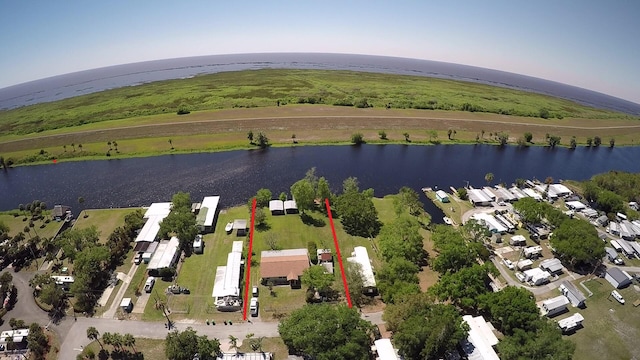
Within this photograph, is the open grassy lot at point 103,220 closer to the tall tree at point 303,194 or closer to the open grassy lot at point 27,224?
the open grassy lot at point 27,224

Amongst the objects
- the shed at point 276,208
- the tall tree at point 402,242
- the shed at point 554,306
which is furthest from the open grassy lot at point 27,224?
the shed at point 554,306

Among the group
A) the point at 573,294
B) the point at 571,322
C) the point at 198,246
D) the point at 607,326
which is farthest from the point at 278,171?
the point at 607,326

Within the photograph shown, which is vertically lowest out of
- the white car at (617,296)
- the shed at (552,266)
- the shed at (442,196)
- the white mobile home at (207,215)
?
the white car at (617,296)

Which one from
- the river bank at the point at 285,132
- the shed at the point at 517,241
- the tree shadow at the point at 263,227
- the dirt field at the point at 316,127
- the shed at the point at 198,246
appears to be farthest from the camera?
the dirt field at the point at 316,127

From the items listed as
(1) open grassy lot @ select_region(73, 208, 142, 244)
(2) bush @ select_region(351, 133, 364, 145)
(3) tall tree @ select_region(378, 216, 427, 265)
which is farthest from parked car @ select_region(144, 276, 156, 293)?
(2) bush @ select_region(351, 133, 364, 145)

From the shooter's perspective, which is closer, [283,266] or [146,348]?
[146,348]

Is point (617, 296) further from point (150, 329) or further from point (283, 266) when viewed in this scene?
point (150, 329)
